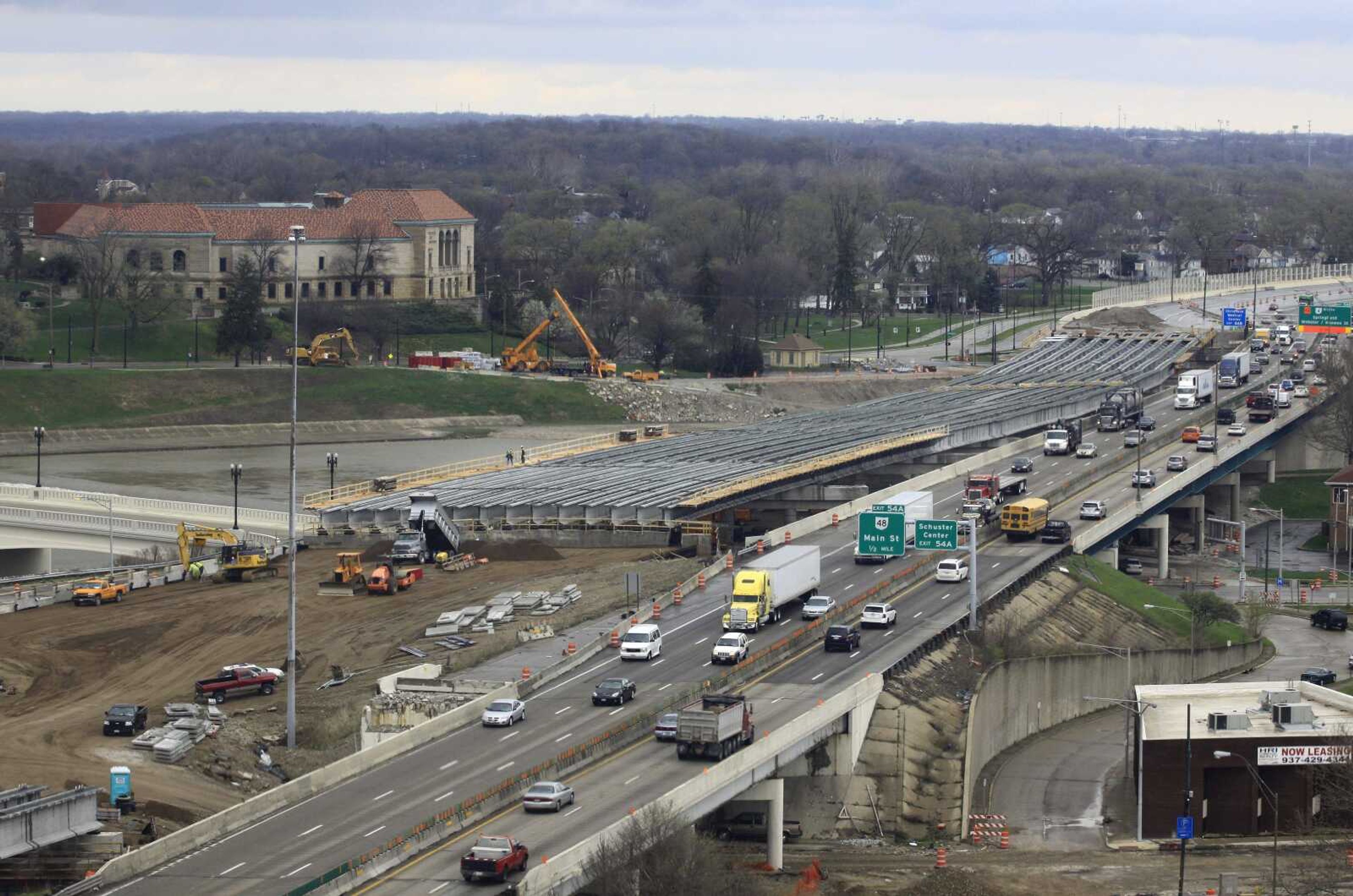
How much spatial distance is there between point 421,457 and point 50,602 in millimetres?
55945

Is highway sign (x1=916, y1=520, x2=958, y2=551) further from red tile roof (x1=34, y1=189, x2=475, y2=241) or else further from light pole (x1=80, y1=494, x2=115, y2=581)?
red tile roof (x1=34, y1=189, x2=475, y2=241)

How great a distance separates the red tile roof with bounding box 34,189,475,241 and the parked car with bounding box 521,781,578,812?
130 meters

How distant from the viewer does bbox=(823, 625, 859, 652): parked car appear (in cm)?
6275

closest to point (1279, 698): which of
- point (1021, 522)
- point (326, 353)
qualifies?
point (1021, 522)

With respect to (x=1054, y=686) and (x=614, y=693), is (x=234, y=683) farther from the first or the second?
(x=1054, y=686)

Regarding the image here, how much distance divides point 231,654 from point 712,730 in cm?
2304

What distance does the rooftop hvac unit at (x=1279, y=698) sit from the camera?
58.7 meters

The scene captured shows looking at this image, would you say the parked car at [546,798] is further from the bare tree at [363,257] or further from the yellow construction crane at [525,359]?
the bare tree at [363,257]

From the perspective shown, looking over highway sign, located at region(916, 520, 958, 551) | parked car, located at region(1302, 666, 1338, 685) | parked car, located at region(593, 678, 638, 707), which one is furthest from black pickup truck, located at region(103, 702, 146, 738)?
parked car, located at region(1302, 666, 1338, 685)

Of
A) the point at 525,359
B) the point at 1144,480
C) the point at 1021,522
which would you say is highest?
the point at 525,359

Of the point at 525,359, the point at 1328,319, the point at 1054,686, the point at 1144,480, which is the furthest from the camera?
the point at 525,359

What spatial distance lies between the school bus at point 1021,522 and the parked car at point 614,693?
3193 cm

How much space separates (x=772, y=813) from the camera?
5081cm

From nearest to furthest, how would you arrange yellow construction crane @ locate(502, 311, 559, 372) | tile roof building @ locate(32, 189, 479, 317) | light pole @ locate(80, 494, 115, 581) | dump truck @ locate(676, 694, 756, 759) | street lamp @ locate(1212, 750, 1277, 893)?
dump truck @ locate(676, 694, 756, 759) < street lamp @ locate(1212, 750, 1277, 893) < light pole @ locate(80, 494, 115, 581) < yellow construction crane @ locate(502, 311, 559, 372) < tile roof building @ locate(32, 189, 479, 317)
